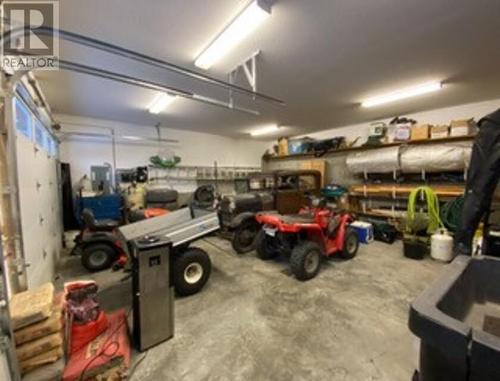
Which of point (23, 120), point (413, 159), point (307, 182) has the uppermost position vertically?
point (23, 120)

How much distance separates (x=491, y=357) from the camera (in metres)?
0.62

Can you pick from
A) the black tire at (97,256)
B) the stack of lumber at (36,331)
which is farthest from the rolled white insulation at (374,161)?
the stack of lumber at (36,331)

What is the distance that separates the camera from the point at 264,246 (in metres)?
4.30

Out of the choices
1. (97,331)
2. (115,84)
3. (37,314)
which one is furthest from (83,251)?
(115,84)


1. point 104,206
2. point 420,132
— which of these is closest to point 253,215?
point 104,206

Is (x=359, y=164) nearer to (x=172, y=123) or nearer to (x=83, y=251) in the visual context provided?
(x=172, y=123)

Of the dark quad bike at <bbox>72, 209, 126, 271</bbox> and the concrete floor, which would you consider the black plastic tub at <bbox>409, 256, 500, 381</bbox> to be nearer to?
the concrete floor

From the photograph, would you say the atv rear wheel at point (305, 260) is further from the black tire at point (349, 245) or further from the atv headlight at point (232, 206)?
the atv headlight at point (232, 206)

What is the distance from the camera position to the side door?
20.7 ft

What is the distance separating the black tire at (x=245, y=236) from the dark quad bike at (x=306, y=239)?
471 millimetres

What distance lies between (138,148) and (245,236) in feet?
14.1

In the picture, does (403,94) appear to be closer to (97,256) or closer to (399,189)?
(399,189)

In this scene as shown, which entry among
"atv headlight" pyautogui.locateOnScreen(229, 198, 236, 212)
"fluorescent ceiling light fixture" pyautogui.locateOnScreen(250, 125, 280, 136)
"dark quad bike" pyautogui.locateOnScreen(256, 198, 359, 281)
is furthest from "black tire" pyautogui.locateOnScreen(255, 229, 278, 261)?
"fluorescent ceiling light fixture" pyautogui.locateOnScreen(250, 125, 280, 136)

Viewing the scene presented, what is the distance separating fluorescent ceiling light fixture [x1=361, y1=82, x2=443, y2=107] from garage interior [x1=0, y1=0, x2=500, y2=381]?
0.16 ft
